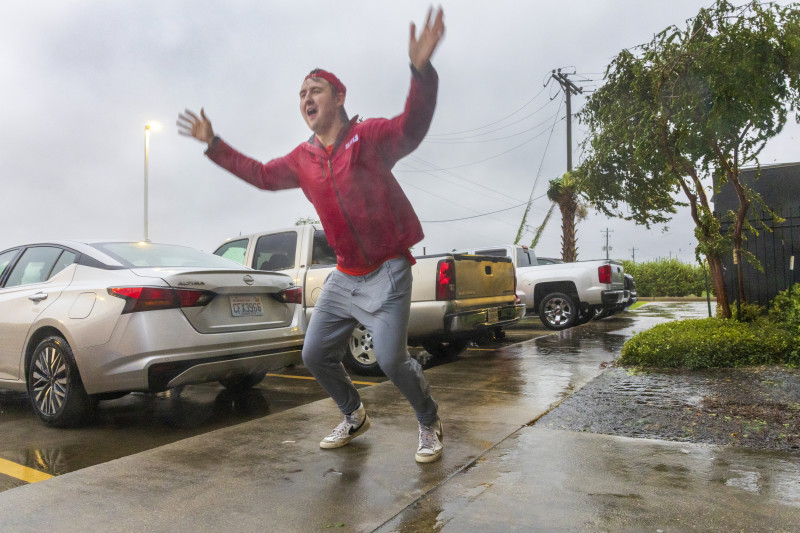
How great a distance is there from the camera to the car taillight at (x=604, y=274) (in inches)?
496

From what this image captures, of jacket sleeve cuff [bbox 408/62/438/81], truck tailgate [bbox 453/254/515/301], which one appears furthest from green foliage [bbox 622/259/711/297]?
jacket sleeve cuff [bbox 408/62/438/81]

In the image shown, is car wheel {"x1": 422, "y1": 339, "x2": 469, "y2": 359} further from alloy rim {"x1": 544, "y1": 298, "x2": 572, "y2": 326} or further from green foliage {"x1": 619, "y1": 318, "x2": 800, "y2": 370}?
alloy rim {"x1": 544, "y1": 298, "x2": 572, "y2": 326}

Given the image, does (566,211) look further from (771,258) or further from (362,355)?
(362,355)

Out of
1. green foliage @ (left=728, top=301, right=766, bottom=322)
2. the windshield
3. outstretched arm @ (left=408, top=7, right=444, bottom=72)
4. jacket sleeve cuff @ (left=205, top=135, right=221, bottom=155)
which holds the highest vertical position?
outstretched arm @ (left=408, top=7, right=444, bottom=72)

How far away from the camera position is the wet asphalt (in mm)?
2680

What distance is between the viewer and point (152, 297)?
15.1 feet

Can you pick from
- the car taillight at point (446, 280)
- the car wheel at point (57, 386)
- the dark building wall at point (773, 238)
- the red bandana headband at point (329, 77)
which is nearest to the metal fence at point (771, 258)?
the dark building wall at point (773, 238)

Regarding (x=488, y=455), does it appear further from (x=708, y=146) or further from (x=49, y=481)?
(x=708, y=146)

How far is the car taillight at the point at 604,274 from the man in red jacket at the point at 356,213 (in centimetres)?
977

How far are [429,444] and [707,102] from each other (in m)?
6.63

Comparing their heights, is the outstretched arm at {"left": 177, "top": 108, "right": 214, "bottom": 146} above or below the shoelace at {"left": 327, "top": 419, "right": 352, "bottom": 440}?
above

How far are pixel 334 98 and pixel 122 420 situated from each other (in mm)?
3407

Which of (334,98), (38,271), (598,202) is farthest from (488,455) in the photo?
(598,202)

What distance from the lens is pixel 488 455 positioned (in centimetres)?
356
